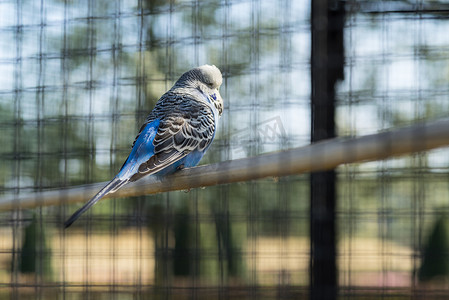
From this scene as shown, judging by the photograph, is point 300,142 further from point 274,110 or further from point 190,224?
point 190,224

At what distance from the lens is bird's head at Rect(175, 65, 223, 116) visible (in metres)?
1.67

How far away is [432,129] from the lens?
63cm

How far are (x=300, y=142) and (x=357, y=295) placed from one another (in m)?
0.63

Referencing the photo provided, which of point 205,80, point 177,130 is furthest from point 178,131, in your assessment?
point 205,80

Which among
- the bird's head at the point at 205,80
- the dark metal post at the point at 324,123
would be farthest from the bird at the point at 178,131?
the dark metal post at the point at 324,123

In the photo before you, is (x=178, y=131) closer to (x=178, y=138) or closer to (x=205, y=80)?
(x=178, y=138)

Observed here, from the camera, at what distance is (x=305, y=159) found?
32.2 inches

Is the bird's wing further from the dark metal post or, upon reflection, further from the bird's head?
the dark metal post

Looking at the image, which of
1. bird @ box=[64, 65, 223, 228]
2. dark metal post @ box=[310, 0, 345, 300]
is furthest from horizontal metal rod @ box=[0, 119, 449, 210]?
dark metal post @ box=[310, 0, 345, 300]

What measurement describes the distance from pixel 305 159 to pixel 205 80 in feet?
3.03

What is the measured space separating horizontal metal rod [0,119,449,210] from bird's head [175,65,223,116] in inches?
16.1

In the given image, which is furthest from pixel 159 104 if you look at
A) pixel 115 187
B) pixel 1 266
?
pixel 1 266

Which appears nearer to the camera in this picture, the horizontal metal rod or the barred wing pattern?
the horizontal metal rod

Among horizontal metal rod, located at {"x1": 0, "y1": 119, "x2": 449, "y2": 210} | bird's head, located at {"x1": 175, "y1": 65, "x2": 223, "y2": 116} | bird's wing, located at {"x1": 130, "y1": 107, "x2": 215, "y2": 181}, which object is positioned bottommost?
horizontal metal rod, located at {"x1": 0, "y1": 119, "x2": 449, "y2": 210}
